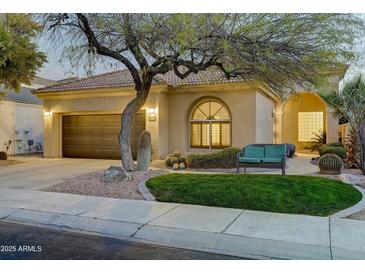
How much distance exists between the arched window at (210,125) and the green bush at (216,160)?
2638mm

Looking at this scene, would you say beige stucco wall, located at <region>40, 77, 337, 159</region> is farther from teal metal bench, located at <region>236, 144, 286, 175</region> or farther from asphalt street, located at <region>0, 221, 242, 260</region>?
asphalt street, located at <region>0, 221, 242, 260</region>

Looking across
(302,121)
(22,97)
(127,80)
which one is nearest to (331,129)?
(302,121)

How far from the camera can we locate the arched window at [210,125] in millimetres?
15648

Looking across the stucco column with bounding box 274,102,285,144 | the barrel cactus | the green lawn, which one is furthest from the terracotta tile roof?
the stucco column with bounding box 274,102,285,144

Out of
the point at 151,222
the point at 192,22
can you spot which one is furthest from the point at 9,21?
the point at 151,222

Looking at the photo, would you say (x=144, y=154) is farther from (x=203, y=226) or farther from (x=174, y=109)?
(x=203, y=226)

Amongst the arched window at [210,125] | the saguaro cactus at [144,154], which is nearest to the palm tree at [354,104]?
the arched window at [210,125]

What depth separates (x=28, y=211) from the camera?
6.58m

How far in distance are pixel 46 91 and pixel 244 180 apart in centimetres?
1368

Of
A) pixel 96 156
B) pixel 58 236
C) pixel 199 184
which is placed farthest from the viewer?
pixel 96 156

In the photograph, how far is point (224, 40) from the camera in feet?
25.4

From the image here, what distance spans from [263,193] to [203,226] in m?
2.33

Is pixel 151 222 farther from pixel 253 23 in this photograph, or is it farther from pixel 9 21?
pixel 9 21

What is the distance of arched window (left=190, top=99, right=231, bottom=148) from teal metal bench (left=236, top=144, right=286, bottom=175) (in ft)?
15.1
